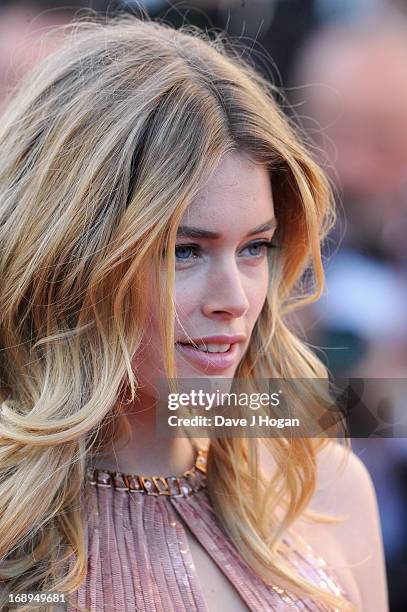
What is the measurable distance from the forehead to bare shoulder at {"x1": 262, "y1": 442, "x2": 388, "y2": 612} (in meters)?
0.47

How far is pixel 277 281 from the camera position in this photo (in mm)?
1210

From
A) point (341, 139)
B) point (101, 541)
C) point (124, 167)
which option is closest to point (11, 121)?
point (124, 167)

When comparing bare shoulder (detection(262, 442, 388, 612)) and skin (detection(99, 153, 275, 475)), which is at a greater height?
skin (detection(99, 153, 275, 475))

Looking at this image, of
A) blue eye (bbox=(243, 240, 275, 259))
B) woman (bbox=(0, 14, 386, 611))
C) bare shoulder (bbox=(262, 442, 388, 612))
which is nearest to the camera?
woman (bbox=(0, 14, 386, 611))

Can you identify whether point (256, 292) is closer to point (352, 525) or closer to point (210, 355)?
point (210, 355)

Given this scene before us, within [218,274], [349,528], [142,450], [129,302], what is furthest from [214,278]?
[349,528]

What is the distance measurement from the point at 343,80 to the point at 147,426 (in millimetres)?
1073

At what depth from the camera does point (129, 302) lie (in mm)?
978

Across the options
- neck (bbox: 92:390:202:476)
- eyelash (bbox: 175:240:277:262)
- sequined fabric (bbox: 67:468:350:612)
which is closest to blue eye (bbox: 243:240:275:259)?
eyelash (bbox: 175:240:277:262)

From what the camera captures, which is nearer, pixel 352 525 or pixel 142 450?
pixel 142 450

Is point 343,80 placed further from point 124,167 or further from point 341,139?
point 124,167

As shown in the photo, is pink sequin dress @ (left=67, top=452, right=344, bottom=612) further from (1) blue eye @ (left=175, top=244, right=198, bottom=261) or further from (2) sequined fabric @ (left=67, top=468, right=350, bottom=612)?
(1) blue eye @ (left=175, top=244, right=198, bottom=261)

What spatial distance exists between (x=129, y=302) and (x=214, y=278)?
0.11 metres

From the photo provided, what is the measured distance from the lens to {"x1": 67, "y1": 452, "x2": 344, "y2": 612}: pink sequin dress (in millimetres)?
956
